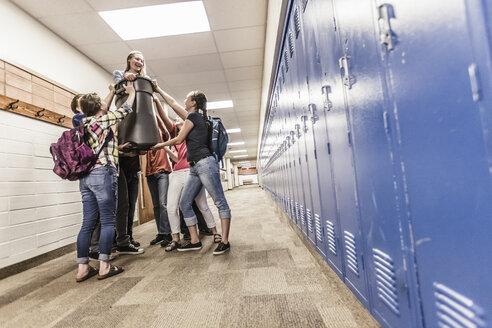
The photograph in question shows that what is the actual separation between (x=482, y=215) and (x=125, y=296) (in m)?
1.63

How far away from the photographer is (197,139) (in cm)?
217

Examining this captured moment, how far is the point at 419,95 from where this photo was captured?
0.58 metres

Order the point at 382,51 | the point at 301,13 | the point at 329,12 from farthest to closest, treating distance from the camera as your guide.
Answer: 1. the point at 301,13
2. the point at 329,12
3. the point at 382,51

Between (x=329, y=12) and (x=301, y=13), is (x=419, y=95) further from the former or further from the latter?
(x=301, y=13)

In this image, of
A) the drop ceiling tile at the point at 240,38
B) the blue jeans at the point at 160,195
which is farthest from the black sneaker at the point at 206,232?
the drop ceiling tile at the point at 240,38

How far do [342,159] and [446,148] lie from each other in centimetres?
60

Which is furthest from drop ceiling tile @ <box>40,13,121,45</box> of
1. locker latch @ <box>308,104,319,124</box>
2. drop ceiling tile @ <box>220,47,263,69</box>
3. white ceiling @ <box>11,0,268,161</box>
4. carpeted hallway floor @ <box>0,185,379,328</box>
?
locker latch @ <box>308,104,319,124</box>

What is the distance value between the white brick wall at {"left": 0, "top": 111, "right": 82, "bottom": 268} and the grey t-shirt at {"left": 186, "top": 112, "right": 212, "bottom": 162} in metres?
1.53

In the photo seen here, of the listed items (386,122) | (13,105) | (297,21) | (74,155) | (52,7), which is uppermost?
(52,7)

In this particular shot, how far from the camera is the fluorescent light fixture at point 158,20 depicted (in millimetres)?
2904

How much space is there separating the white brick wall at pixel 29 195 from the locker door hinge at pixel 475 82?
292 cm

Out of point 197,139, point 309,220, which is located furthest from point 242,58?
point 309,220

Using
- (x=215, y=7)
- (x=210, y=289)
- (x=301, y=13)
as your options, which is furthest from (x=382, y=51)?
(x=215, y=7)

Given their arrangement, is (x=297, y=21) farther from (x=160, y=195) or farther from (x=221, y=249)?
(x=160, y=195)
